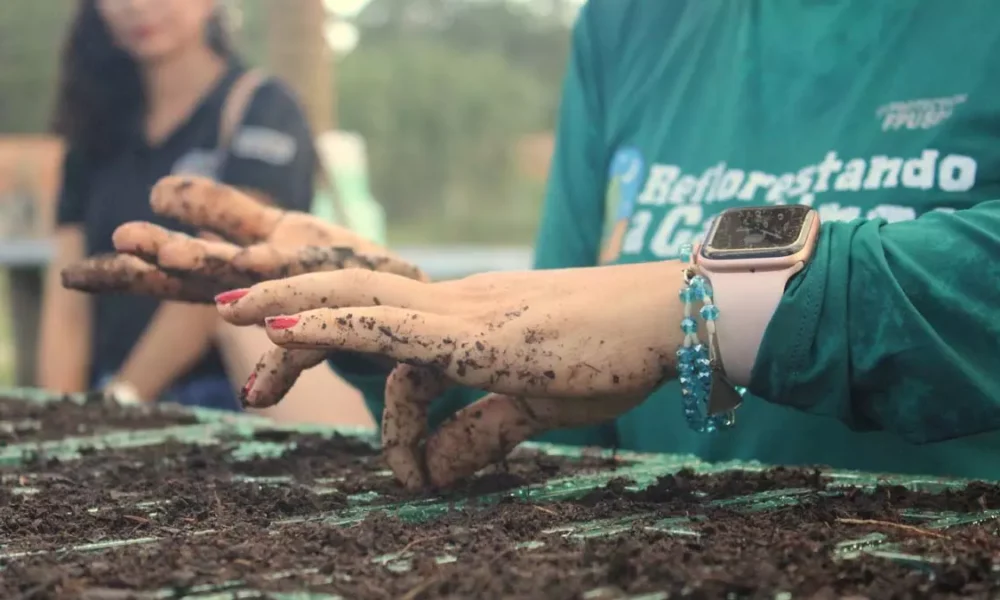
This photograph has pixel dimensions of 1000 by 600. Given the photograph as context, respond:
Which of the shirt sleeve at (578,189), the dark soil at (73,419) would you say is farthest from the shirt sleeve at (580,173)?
the dark soil at (73,419)

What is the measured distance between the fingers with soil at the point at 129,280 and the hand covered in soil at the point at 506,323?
188mm

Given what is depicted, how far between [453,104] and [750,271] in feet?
22.2

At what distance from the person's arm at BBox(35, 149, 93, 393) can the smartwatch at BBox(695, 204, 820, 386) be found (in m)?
2.02

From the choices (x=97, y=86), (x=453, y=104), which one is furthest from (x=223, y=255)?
(x=453, y=104)

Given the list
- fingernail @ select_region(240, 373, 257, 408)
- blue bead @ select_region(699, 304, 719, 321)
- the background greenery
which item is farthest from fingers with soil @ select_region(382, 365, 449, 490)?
the background greenery

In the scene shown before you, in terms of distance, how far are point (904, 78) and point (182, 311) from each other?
164cm

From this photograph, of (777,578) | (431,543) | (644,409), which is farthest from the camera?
(644,409)

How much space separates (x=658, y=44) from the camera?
135 centimetres

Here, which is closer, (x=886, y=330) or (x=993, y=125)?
(x=886, y=330)

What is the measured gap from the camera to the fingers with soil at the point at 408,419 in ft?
3.04

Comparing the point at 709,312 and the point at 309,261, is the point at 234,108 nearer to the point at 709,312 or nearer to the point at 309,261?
the point at 309,261

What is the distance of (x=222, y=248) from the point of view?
39.2 inches

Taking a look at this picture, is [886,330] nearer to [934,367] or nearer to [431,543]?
[934,367]

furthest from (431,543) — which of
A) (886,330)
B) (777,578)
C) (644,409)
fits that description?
(644,409)
